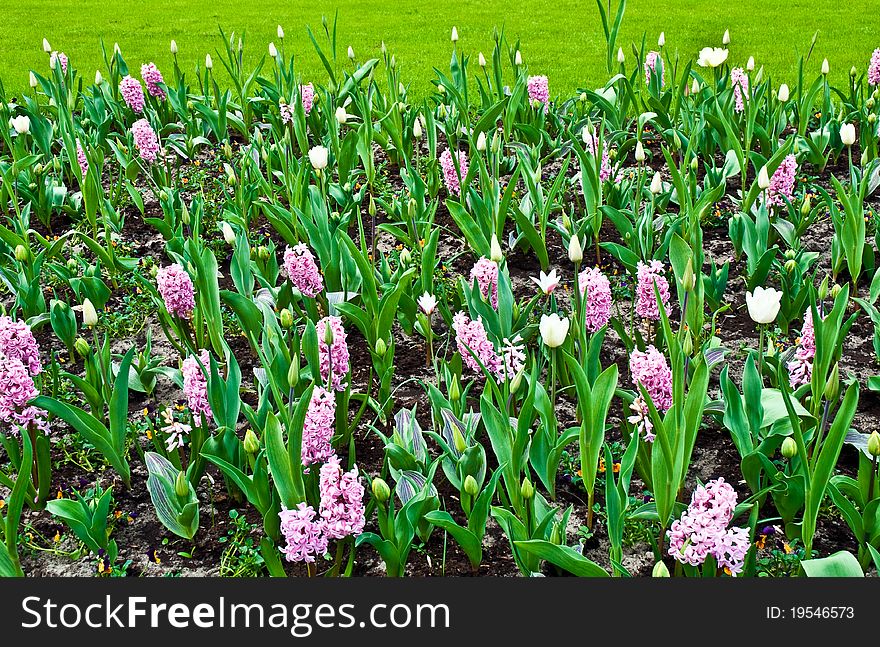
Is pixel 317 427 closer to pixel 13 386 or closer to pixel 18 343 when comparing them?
pixel 13 386

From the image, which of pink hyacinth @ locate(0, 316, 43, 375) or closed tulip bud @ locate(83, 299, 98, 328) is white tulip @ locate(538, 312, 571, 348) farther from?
pink hyacinth @ locate(0, 316, 43, 375)

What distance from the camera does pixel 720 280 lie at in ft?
11.4

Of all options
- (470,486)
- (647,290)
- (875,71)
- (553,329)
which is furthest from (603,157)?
(470,486)

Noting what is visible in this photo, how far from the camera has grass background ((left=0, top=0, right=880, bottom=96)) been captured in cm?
761

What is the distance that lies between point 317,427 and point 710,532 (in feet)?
3.31

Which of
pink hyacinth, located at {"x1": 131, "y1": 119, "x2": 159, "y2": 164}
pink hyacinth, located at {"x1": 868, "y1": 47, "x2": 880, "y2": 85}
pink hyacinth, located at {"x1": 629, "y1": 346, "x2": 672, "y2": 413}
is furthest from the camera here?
pink hyacinth, located at {"x1": 868, "y1": 47, "x2": 880, "y2": 85}

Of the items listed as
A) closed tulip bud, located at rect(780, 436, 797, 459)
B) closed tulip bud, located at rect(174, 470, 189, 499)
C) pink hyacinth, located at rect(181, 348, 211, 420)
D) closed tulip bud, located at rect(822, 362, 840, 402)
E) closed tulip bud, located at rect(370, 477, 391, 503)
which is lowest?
closed tulip bud, located at rect(174, 470, 189, 499)

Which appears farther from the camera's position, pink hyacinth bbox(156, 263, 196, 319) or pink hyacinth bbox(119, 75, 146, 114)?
pink hyacinth bbox(119, 75, 146, 114)

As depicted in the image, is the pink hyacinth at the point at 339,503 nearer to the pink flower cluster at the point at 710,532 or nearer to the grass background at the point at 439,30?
the pink flower cluster at the point at 710,532

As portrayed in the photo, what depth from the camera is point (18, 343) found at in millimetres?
2771

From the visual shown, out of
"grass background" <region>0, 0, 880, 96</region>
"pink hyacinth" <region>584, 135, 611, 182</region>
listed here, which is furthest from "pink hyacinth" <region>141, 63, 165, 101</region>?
"pink hyacinth" <region>584, 135, 611, 182</region>

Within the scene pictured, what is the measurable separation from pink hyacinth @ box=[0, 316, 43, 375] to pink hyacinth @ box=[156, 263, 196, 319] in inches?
18.3

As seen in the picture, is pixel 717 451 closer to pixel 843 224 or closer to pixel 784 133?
pixel 843 224

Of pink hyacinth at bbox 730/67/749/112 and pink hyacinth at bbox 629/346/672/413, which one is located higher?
pink hyacinth at bbox 730/67/749/112
